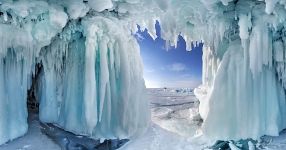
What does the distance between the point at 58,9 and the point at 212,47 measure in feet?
18.3

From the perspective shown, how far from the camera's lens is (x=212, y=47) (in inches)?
550

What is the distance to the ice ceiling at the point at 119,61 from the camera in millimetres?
11312

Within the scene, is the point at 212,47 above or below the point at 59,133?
above

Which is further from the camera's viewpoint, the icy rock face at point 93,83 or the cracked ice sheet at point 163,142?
the icy rock face at point 93,83

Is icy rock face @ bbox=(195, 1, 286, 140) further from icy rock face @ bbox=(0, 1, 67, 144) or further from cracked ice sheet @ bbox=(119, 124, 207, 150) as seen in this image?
icy rock face @ bbox=(0, 1, 67, 144)

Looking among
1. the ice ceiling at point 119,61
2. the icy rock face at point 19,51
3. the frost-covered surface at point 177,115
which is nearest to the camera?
the icy rock face at point 19,51

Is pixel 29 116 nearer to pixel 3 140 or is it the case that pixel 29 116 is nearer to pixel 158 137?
pixel 3 140

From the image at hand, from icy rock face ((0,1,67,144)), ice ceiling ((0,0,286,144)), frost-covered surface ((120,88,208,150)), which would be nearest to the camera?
icy rock face ((0,1,67,144))

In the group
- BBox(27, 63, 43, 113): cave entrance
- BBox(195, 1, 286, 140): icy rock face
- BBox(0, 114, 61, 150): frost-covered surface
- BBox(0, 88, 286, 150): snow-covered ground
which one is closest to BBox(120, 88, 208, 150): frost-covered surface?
BBox(0, 88, 286, 150): snow-covered ground

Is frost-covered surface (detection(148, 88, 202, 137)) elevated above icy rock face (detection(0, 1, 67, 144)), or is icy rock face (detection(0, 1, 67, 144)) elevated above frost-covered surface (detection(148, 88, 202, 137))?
icy rock face (detection(0, 1, 67, 144))

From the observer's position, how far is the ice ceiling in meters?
11.3

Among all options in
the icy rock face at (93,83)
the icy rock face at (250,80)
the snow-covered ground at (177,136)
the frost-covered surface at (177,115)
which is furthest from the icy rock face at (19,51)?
the frost-covered surface at (177,115)

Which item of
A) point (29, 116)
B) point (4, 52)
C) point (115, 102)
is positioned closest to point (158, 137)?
point (115, 102)

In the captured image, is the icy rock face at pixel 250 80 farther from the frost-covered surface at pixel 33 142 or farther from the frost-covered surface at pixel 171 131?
the frost-covered surface at pixel 33 142
